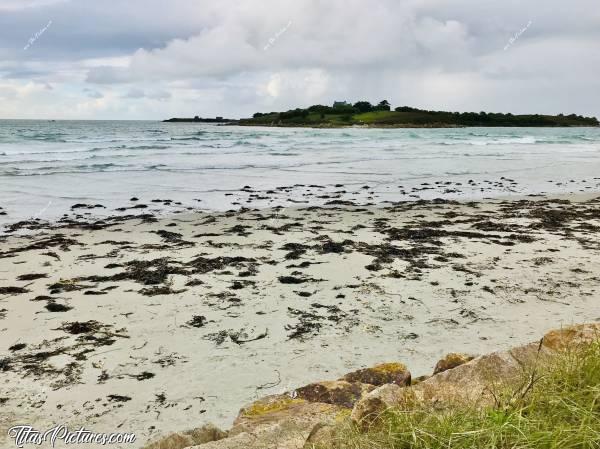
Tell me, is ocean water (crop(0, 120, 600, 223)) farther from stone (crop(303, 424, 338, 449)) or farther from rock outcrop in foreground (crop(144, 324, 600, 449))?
stone (crop(303, 424, 338, 449))

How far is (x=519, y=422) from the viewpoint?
1666 millimetres

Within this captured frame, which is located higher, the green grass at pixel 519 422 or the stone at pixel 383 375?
the green grass at pixel 519 422

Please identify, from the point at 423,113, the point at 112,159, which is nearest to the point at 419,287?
the point at 112,159

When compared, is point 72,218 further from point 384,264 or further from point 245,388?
point 245,388

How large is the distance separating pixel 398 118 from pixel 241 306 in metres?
115

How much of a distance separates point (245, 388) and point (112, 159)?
916 inches

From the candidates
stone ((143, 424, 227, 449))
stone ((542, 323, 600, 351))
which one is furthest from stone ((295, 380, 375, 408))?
stone ((542, 323, 600, 351))

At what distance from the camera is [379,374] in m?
3.36

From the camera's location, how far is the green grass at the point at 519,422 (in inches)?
64.5

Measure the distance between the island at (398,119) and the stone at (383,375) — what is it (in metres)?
102

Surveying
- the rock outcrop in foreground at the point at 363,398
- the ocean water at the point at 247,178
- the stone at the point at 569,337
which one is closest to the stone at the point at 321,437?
the rock outcrop in foreground at the point at 363,398

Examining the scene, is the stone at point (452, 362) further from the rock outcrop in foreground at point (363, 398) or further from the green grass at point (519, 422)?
the green grass at point (519, 422)

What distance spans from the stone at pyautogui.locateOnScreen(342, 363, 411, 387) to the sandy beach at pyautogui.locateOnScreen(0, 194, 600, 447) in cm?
79

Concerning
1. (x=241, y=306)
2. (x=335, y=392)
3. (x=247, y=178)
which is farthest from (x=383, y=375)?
(x=247, y=178)
